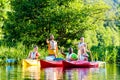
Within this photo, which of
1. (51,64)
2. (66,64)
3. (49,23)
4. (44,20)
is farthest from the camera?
(49,23)

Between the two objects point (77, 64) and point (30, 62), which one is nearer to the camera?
point (77, 64)

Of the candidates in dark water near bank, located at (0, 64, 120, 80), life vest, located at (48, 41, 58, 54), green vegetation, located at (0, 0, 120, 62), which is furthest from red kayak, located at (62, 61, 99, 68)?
green vegetation, located at (0, 0, 120, 62)

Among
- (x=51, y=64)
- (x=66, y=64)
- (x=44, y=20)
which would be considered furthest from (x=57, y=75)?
(x=44, y=20)

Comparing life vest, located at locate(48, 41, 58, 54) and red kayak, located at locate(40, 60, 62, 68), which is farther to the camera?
life vest, located at locate(48, 41, 58, 54)

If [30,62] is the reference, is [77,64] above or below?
below

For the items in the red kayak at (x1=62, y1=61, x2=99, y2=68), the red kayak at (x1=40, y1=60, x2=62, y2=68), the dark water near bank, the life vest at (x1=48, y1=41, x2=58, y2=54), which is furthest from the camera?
the life vest at (x1=48, y1=41, x2=58, y2=54)

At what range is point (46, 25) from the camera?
34062 millimetres

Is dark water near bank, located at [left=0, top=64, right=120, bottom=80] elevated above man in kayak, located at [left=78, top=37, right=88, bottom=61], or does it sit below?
below

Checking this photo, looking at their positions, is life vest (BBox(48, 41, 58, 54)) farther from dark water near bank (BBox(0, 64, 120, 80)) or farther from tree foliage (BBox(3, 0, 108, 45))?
tree foliage (BBox(3, 0, 108, 45))

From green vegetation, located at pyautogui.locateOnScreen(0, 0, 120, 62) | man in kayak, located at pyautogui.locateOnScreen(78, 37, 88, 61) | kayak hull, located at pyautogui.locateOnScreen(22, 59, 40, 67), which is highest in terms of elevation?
green vegetation, located at pyautogui.locateOnScreen(0, 0, 120, 62)

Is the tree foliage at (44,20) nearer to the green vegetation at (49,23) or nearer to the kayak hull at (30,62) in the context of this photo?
the green vegetation at (49,23)

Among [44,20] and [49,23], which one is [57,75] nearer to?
[44,20]

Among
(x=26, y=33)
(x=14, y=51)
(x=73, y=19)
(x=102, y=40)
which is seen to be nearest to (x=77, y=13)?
(x=73, y=19)

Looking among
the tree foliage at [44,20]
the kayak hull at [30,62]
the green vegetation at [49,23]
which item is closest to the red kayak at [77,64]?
the kayak hull at [30,62]
